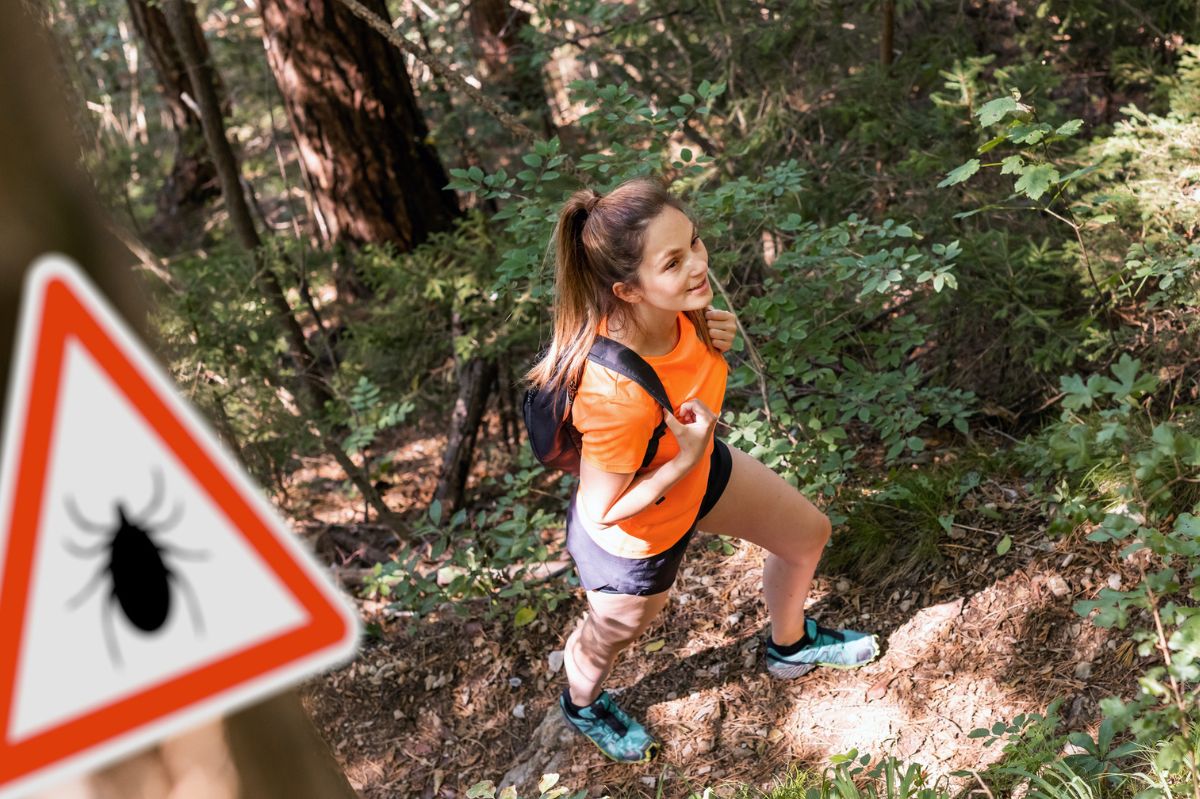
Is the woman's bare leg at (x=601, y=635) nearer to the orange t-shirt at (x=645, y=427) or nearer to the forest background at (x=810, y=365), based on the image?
the orange t-shirt at (x=645, y=427)

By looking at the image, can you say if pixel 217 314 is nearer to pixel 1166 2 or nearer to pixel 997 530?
pixel 997 530

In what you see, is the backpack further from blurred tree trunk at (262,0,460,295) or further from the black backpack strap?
blurred tree trunk at (262,0,460,295)

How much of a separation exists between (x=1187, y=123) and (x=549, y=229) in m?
2.65

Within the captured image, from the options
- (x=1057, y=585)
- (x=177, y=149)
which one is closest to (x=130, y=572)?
(x=1057, y=585)

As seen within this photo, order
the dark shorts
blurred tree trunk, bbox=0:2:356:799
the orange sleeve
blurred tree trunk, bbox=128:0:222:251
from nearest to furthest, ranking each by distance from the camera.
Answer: blurred tree trunk, bbox=0:2:356:799, the orange sleeve, the dark shorts, blurred tree trunk, bbox=128:0:222:251

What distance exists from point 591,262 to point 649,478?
61 cm

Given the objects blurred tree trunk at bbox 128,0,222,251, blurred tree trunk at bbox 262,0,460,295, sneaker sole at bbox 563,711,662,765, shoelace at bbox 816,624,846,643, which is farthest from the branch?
blurred tree trunk at bbox 128,0,222,251

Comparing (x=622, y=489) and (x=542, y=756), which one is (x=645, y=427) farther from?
(x=542, y=756)

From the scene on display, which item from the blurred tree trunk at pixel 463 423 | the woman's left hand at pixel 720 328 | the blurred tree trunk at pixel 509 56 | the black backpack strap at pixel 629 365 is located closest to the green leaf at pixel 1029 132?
the woman's left hand at pixel 720 328

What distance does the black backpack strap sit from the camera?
268 centimetres

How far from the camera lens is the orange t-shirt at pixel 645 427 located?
2.65 metres

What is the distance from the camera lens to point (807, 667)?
3.87 m

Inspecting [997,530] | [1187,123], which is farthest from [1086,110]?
[997,530]

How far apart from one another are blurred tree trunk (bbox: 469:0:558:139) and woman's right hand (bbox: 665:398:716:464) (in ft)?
15.4
